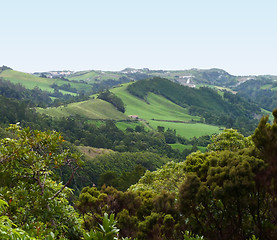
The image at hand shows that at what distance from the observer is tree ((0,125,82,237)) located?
468 inches

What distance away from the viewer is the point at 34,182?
521 inches

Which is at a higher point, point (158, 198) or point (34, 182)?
point (34, 182)

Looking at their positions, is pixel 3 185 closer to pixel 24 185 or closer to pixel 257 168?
pixel 24 185

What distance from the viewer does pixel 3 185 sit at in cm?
1311

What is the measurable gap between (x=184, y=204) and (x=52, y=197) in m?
6.39

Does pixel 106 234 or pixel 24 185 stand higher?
pixel 106 234

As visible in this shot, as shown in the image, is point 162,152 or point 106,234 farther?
point 162,152

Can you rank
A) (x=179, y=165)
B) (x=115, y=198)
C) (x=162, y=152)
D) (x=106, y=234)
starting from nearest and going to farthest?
(x=106, y=234) → (x=115, y=198) → (x=179, y=165) → (x=162, y=152)

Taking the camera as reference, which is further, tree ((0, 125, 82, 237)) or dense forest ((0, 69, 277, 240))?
dense forest ((0, 69, 277, 240))

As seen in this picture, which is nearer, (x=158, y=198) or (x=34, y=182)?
(x=34, y=182)

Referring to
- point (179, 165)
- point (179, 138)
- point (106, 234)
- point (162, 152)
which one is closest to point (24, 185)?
point (106, 234)

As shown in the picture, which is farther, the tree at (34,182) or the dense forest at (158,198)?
the dense forest at (158,198)

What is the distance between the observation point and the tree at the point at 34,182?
468 inches

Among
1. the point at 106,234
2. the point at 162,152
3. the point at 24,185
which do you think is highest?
the point at 106,234
